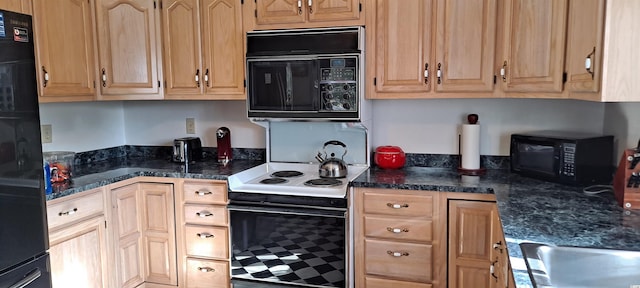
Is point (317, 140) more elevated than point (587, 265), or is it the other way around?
point (317, 140)

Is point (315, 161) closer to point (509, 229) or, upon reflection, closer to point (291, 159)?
point (291, 159)

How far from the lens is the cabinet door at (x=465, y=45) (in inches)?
95.3

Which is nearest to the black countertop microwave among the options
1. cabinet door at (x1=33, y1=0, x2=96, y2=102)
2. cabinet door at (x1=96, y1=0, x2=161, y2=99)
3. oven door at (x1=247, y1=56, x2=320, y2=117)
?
oven door at (x1=247, y1=56, x2=320, y2=117)

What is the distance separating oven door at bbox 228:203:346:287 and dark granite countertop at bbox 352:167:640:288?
0.31m

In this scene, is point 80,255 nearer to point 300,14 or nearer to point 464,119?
point 300,14

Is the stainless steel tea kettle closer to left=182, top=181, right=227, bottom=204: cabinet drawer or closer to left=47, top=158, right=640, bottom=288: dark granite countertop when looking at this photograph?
left=47, top=158, right=640, bottom=288: dark granite countertop

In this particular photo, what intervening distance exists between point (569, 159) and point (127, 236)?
2.46m

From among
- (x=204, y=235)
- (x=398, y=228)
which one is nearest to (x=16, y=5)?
(x=204, y=235)

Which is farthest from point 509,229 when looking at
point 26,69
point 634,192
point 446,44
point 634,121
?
point 26,69

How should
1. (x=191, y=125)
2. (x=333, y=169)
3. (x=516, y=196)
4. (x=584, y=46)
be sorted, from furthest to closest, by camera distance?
(x=191, y=125) < (x=333, y=169) < (x=516, y=196) < (x=584, y=46)

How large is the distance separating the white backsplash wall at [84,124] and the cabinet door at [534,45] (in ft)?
8.83

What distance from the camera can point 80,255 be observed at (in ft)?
7.73

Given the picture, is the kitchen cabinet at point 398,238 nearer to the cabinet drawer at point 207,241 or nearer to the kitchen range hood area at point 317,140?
the kitchen range hood area at point 317,140

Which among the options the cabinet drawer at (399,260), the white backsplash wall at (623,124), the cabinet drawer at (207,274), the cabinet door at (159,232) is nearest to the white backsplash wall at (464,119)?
the white backsplash wall at (623,124)
